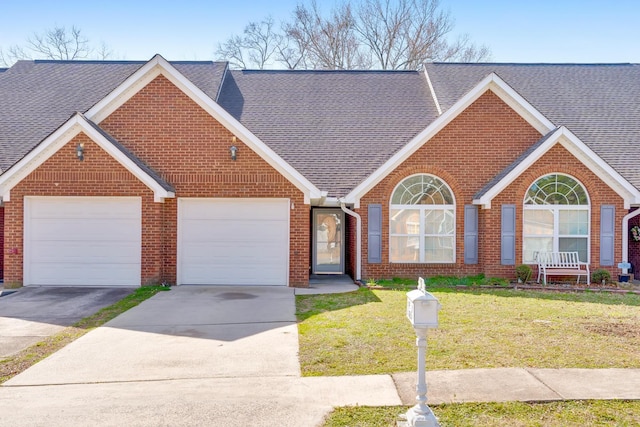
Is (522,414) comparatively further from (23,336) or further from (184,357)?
(23,336)

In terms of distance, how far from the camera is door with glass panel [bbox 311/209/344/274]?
17.2 m

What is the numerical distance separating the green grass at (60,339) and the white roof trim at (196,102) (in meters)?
4.40

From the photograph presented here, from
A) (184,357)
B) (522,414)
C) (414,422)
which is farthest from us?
(184,357)

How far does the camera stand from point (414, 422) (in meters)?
4.36

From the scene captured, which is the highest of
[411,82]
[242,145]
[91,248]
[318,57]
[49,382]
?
[318,57]

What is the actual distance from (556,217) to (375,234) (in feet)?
16.1

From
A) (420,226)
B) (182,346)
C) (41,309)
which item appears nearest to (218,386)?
(182,346)

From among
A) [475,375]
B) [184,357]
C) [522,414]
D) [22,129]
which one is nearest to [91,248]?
[22,129]

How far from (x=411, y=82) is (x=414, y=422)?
1672cm

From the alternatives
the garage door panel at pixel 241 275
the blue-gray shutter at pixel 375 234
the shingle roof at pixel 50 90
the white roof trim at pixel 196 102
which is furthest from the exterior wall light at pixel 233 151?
the shingle roof at pixel 50 90

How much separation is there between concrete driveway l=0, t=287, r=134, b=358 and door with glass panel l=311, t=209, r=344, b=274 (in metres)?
6.40

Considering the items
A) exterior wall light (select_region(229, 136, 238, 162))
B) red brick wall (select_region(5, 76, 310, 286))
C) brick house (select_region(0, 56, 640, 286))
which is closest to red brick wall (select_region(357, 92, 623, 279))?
brick house (select_region(0, 56, 640, 286))

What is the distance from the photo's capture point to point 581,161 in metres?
14.1

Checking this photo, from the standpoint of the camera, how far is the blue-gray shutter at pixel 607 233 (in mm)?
14172
